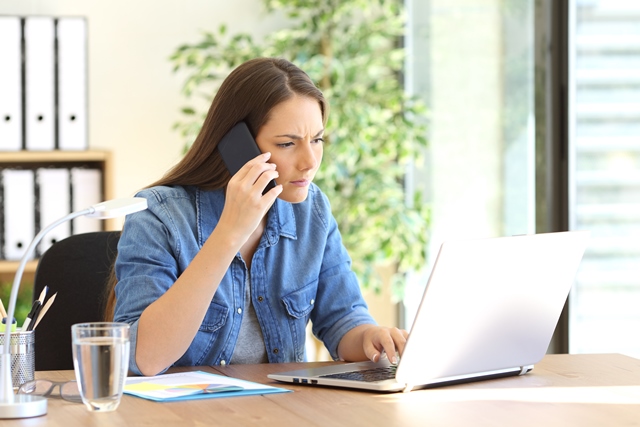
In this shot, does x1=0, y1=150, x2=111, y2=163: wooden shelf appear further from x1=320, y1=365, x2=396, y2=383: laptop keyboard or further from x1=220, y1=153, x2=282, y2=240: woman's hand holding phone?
x1=320, y1=365, x2=396, y2=383: laptop keyboard

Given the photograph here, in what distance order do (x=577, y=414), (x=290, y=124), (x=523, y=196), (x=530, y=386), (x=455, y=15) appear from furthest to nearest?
(x=455, y=15)
(x=523, y=196)
(x=290, y=124)
(x=530, y=386)
(x=577, y=414)

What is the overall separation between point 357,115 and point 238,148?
5.24 feet

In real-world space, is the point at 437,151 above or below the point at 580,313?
above

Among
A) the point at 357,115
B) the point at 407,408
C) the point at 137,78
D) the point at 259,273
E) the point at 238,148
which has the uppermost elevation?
the point at 137,78

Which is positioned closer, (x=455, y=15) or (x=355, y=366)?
(x=355, y=366)

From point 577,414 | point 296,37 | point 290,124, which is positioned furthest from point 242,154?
point 296,37

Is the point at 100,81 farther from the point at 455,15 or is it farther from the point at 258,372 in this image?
the point at 258,372

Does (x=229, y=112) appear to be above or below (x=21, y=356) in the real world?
above

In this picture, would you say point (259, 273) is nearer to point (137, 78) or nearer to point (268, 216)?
point (268, 216)

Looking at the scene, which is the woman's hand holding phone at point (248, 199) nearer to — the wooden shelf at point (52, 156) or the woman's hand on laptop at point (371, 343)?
the woman's hand on laptop at point (371, 343)

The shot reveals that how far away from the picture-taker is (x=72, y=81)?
3033 millimetres

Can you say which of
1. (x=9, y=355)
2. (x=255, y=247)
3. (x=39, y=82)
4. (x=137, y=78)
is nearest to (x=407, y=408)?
(x=9, y=355)

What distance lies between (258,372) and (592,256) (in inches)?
58.8

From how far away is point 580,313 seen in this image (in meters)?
2.72
